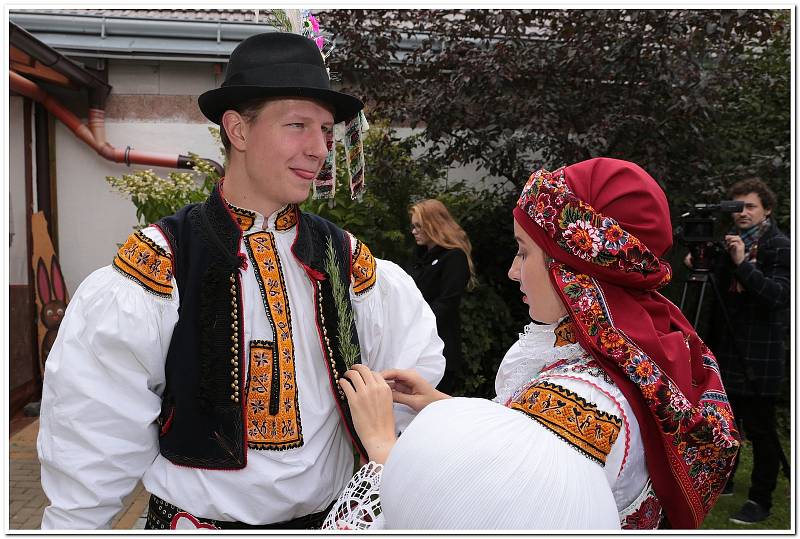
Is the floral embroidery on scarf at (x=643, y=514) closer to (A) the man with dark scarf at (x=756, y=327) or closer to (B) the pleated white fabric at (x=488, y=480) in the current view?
(B) the pleated white fabric at (x=488, y=480)

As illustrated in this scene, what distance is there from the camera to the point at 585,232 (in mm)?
1420

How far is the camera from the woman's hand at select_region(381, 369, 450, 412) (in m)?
1.78

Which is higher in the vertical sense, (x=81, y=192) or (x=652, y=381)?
(x=652, y=381)

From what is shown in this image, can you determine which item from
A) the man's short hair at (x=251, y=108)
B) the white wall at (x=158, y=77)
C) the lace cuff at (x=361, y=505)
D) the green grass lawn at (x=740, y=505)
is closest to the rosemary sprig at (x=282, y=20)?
the man's short hair at (x=251, y=108)

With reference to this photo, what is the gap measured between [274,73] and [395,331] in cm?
80

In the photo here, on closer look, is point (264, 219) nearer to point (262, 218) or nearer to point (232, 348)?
point (262, 218)

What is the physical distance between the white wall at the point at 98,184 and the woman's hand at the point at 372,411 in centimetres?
542

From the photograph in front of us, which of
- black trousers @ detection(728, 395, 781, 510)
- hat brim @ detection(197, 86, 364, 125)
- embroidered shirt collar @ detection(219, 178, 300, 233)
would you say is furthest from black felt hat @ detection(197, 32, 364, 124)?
black trousers @ detection(728, 395, 781, 510)

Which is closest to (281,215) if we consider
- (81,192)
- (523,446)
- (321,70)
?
(321,70)

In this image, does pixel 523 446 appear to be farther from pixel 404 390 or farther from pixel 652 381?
pixel 404 390

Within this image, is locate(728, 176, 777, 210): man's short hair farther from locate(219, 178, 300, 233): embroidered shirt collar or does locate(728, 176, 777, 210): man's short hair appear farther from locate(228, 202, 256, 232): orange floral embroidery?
locate(228, 202, 256, 232): orange floral embroidery

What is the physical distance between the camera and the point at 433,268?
15.2 ft
